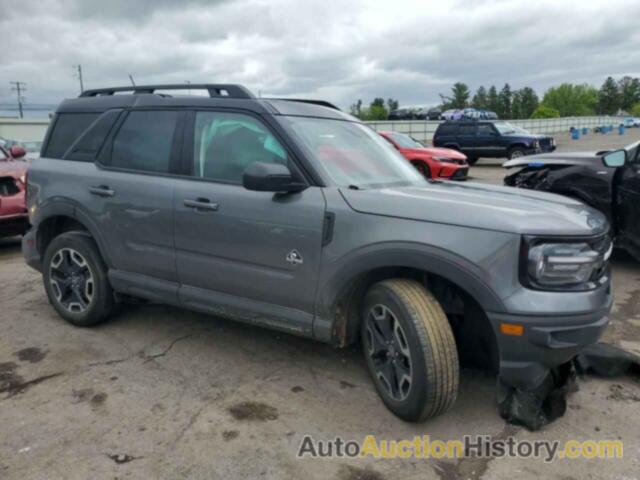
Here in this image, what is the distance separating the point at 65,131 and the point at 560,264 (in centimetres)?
393

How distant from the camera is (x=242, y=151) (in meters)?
3.62

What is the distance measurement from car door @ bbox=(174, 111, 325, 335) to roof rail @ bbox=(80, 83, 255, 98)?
19cm

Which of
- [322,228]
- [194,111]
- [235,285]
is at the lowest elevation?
[235,285]

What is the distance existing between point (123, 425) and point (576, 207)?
9.40 feet

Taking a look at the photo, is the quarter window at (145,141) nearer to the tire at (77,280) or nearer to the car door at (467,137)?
the tire at (77,280)

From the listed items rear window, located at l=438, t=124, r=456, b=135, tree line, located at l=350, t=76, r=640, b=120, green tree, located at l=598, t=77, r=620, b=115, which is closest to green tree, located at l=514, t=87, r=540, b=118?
tree line, located at l=350, t=76, r=640, b=120

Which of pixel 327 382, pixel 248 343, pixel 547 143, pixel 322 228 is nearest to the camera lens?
pixel 322 228

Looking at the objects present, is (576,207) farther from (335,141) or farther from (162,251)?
(162,251)

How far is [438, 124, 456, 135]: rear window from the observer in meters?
21.3

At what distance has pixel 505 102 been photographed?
103 m

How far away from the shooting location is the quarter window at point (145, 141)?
3951 millimetres

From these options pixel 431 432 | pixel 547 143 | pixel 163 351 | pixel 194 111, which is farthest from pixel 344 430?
pixel 547 143

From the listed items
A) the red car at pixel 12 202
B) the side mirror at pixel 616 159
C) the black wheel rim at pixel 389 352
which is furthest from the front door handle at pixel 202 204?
the red car at pixel 12 202

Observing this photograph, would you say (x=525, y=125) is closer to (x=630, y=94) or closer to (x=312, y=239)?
(x=312, y=239)
